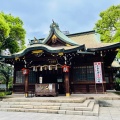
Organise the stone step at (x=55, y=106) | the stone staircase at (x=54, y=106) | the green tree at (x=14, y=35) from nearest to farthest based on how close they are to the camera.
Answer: the stone staircase at (x=54, y=106) → the stone step at (x=55, y=106) → the green tree at (x=14, y=35)

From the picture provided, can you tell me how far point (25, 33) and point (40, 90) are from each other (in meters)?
13.5

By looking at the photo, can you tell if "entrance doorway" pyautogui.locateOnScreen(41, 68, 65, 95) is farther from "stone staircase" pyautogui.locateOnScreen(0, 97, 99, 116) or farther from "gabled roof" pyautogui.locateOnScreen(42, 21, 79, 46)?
"stone staircase" pyautogui.locateOnScreen(0, 97, 99, 116)

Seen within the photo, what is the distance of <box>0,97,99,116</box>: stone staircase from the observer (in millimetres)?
8617

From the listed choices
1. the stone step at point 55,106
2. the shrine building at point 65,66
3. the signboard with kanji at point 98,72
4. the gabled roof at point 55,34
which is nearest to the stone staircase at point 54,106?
the stone step at point 55,106

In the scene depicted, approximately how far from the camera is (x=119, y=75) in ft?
90.1

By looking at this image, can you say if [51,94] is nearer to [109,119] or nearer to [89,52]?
[89,52]

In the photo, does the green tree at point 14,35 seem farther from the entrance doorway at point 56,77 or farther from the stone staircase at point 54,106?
the stone staircase at point 54,106

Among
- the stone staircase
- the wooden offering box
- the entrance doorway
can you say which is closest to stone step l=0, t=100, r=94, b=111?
the stone staircase

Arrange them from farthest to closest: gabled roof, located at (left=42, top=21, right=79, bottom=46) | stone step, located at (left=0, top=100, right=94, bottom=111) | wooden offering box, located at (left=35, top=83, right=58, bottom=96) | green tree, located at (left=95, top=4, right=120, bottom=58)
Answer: green tree, located at (left=95, top=4, right=120, bottom=58) < gabled roof, located at (left=42, top=21, right=79, bottom=46) < wooden offering box, located at (left=35, top=83, right=58, bottom=96) < stone step, located at (left=0, top=100, right=94, bottom=111)

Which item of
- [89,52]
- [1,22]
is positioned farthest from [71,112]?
[1,22]

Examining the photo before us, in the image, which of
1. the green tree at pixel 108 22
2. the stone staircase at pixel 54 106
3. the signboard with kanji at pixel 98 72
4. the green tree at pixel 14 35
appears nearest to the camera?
the stone staircase at pixel 54 106

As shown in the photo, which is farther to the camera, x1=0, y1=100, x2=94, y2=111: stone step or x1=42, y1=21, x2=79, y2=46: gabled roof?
x1=42, y1=21, x2=79, y2=46: gabled roof

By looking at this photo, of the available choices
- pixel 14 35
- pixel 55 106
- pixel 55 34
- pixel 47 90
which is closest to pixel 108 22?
pixel 55 34

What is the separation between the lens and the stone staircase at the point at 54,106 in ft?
28.3
